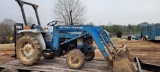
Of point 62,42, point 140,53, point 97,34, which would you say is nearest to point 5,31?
point 140,53

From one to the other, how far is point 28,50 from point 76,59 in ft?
5.54

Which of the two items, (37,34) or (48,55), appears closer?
(37,34)

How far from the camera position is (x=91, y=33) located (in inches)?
249

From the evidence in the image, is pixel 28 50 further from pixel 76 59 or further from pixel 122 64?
A: pixel 122 64

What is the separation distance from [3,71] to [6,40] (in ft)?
86.4

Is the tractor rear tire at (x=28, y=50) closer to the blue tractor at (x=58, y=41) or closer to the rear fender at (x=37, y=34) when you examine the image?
the blue tractor at (x=58, y=41)

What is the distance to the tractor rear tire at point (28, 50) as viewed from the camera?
22.5 feet

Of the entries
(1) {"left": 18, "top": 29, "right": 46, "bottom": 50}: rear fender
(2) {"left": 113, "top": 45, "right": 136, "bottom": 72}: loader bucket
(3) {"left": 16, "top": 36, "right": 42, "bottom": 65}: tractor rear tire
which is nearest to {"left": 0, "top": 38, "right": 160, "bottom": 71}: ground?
(1) {"left": 18, "top": 29, "right": 46, "bottom": 50}: rear fender

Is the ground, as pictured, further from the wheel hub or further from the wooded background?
the wooded background

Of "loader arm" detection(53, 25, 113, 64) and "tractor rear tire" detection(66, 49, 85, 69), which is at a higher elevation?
"loader arm" detection(53, 25, 113, 64)

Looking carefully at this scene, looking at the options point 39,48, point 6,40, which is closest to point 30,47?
point 39,48

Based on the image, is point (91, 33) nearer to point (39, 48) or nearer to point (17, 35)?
point (39, 48)

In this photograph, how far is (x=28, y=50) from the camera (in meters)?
7.07

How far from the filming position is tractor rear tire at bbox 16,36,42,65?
6855 mm
